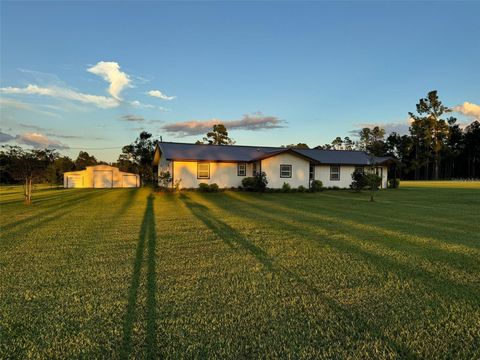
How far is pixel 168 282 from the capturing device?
4.77 m

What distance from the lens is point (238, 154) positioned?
2953cm

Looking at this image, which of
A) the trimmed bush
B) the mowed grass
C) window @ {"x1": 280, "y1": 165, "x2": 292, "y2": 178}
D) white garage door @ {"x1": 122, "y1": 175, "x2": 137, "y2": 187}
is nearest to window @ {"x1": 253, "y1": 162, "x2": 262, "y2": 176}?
window @ {"x1": 280, "y1": 165, "x2": 292, "y2": 178}

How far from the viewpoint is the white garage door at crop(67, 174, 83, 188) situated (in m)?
40.0

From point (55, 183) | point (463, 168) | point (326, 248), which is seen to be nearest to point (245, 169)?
point (326, 248)

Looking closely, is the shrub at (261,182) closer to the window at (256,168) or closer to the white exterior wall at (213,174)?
the window at (256,168)

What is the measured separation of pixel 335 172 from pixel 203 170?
12329 millimetres

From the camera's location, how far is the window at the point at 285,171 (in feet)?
86.9

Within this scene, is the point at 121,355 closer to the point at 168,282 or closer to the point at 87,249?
the point at 168,282

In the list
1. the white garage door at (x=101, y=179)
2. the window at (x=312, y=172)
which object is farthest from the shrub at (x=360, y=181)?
the white garage door at (x=101, y=179)

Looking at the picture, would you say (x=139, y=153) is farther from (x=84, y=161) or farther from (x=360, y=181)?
(x=360, y=181)

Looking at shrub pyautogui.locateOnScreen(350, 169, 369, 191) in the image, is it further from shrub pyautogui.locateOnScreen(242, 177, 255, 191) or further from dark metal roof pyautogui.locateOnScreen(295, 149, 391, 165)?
shrub pyautogui.locateOnScreen(242, 177, 255, 191)

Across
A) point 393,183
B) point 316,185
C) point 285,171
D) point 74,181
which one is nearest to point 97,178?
point 74,181

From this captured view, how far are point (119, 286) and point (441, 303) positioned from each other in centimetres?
423

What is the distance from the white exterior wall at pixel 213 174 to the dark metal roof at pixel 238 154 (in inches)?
21.5
